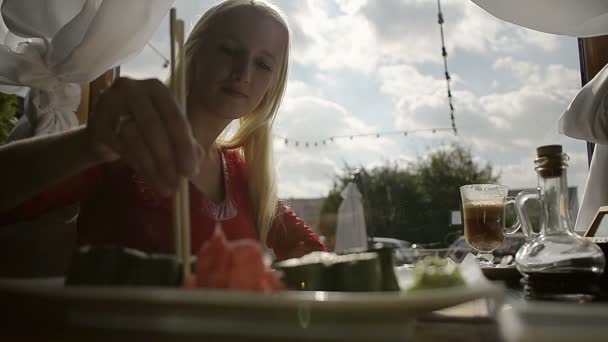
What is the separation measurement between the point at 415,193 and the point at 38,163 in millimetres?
7641

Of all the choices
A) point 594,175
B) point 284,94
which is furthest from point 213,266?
point 594,175

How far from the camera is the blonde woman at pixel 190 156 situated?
47 cm

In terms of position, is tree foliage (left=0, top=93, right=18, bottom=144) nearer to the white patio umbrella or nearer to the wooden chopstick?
the wooden chopstick

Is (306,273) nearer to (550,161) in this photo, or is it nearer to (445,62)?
(550,161)

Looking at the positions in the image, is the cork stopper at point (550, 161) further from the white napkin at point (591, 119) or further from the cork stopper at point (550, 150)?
the white napkin at point (591, 119)

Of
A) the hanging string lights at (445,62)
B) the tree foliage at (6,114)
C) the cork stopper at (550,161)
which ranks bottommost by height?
the cork stopper at (550,161)

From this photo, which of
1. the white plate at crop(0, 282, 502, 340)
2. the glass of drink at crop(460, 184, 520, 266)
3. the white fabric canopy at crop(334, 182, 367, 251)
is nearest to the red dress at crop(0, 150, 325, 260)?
the white plate at crop(0, 282, 502, 340)

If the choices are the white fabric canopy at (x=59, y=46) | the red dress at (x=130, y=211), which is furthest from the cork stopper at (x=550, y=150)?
the white fabric canopy at (x=59, y=46)

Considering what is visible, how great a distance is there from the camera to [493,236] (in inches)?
57.5

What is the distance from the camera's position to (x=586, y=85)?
57.1 inches

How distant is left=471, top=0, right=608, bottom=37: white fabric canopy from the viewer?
71.2 inches

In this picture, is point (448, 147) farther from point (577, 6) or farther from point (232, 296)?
point (232, 296)

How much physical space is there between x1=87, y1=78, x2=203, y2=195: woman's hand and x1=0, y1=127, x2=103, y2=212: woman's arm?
0.11m

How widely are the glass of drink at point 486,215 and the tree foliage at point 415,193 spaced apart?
266cm
